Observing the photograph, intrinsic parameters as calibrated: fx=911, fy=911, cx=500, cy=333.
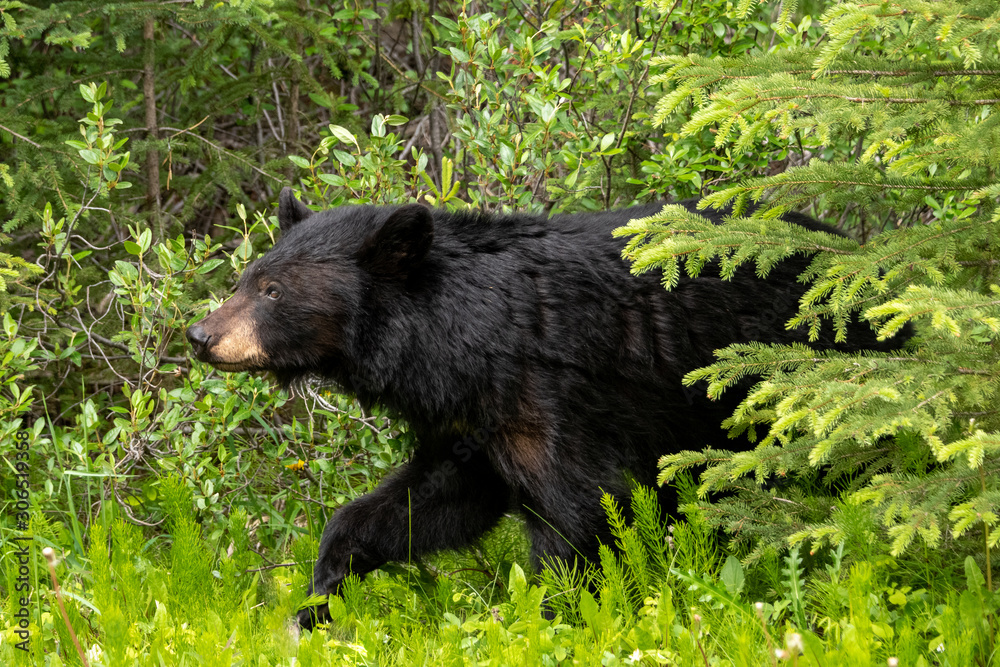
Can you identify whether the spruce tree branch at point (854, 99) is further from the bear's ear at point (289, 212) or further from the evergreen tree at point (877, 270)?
the bear's ear at point (289, 212)

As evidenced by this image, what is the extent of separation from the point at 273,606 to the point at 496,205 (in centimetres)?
260

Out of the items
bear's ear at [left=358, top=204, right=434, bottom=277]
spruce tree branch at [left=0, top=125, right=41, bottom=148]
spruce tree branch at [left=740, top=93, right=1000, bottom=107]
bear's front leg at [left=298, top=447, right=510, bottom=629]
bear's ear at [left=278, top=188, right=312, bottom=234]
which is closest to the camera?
spruce tree branch at [left=740, top=93, right=1000, bottom=107]

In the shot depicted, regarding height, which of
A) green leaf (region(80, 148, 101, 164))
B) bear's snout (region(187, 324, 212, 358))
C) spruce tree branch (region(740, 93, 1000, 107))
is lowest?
bear's snout (region(187, 324, 212, 358))

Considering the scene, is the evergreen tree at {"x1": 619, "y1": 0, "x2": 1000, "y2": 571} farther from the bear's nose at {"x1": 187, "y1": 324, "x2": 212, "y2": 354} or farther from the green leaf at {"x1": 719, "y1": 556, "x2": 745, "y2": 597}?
the bear's nose at {"x1": 187, "y1": 324, "x2": 212, "y2": 354}

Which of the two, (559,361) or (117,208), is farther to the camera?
(117,208)

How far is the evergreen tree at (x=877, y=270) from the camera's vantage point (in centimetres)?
234

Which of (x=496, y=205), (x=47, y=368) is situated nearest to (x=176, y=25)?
(x=47, y=368)

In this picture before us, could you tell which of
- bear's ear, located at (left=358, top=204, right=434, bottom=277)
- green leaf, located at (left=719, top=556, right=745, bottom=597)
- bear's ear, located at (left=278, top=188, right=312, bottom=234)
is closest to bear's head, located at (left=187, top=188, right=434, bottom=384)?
bear's ear, located at (left=358, top=204, right=434, bottom=277)

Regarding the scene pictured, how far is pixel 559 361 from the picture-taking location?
351cm

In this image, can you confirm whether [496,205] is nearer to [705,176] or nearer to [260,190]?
[705,176]

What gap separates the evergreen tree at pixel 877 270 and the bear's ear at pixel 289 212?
1.60 m
